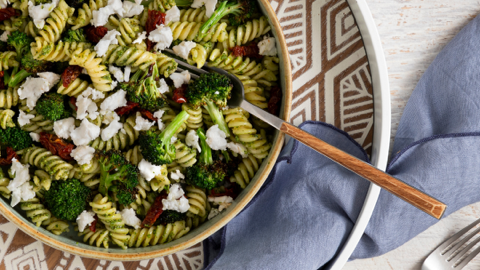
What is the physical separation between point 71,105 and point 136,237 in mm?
939

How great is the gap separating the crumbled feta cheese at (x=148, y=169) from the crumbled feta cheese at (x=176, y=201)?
16 cm

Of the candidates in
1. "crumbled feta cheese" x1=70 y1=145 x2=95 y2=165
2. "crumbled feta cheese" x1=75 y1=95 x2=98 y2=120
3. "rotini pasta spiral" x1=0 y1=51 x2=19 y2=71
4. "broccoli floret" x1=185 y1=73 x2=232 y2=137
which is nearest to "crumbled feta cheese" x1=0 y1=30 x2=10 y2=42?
"rotini pasta spiral" x1=0 y1=51 x2=19 y2=71

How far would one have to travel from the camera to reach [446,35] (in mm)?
2541

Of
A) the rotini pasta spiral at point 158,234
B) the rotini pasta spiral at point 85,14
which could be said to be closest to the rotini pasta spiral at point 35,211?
the rotini pasta spiral at point 158,234

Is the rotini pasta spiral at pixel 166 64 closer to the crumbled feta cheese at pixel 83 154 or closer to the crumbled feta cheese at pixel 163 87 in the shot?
the crumbled feta cheese at pixel 163 87

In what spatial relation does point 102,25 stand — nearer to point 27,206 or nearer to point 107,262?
point 27,206

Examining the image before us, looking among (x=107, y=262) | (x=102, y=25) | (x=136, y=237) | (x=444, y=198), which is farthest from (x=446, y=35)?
(x=107, y=262)

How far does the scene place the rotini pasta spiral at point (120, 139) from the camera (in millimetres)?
2418

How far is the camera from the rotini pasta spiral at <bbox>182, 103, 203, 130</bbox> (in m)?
2.34

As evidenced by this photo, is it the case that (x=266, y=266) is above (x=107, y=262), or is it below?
above

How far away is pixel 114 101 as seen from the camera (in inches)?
91.7

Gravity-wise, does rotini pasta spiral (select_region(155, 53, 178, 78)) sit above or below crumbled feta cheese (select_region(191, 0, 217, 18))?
below

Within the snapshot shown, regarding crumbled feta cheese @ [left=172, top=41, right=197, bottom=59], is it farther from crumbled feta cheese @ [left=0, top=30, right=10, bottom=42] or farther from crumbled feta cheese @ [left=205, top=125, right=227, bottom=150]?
crumbled feta cheese @ [left=0, top=30, right=10, bottom=42]

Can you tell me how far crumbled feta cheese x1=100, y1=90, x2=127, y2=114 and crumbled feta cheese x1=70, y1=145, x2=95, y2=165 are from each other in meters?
0.26
